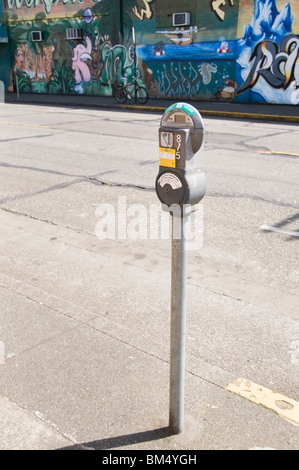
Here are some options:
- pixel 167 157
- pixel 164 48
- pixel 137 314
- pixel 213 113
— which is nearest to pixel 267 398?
pixel 137 314

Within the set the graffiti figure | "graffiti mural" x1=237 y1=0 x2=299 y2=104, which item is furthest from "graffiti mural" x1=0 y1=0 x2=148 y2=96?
"graffiti mural" x1=237 y1=0 x2=299 y2=104

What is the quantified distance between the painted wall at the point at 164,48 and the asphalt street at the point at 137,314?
11.9 metres

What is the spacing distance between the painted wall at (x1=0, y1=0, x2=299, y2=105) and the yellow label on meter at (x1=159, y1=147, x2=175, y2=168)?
17901mm

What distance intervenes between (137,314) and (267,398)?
138cm

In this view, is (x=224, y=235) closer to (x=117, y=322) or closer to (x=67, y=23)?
(x=117, y=322)

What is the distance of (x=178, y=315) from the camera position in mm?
2662

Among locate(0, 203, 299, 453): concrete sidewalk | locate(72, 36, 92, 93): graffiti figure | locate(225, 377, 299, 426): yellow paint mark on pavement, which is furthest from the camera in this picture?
locate(72, 36, 92, 93): graffiti figure

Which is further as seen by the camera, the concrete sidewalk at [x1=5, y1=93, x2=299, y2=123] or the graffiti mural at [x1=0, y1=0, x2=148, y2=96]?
the graffiti mural at [x1=0, y1=0, x2=148, y2=96]

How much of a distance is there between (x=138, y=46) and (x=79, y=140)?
12.5 meters

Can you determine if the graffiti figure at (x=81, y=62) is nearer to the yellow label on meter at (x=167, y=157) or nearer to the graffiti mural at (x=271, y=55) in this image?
the graffiti mural at (x=271, y=55)

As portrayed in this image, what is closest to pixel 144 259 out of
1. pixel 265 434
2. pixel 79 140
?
pixel 265 434

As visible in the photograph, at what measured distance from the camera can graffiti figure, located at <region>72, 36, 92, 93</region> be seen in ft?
81.9

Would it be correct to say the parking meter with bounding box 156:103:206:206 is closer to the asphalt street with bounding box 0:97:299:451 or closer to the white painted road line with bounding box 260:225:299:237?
the asphalt street with bounding box 0:97:299:451
